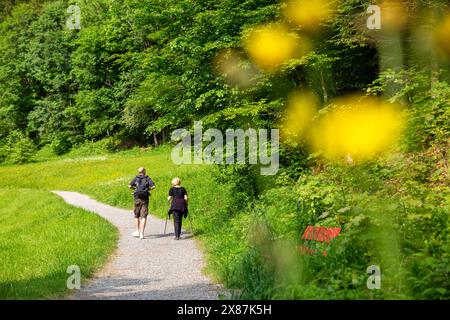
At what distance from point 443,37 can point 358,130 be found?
3.30 m

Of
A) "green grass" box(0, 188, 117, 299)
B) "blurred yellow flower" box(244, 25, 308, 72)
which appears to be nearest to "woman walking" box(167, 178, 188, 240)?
"green grass" box(0, 188, 117, 299)

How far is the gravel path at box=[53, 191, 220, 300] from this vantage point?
7922 mm

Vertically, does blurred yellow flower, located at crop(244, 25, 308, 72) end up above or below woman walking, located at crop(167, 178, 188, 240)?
above

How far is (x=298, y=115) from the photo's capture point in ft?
47.8

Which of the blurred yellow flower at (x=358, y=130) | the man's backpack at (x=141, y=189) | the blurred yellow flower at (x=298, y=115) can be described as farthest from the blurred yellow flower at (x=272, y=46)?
the man's backpack at (x=141, y=189)

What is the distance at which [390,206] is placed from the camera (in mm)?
6938

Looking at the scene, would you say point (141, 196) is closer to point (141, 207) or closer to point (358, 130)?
point (141, 207)

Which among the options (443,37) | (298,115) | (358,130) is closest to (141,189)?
(298,115)

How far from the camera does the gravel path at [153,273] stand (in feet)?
26.0

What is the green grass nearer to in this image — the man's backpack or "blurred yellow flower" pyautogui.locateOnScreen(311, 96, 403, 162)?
the man's backpack

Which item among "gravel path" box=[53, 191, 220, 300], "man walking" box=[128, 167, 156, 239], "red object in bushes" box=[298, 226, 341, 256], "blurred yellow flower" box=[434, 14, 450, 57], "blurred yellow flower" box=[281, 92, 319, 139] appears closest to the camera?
"red object in bushes" box=[298, 226, 341, 256]

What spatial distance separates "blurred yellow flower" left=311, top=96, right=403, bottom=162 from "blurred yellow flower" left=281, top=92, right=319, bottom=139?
41 cm
